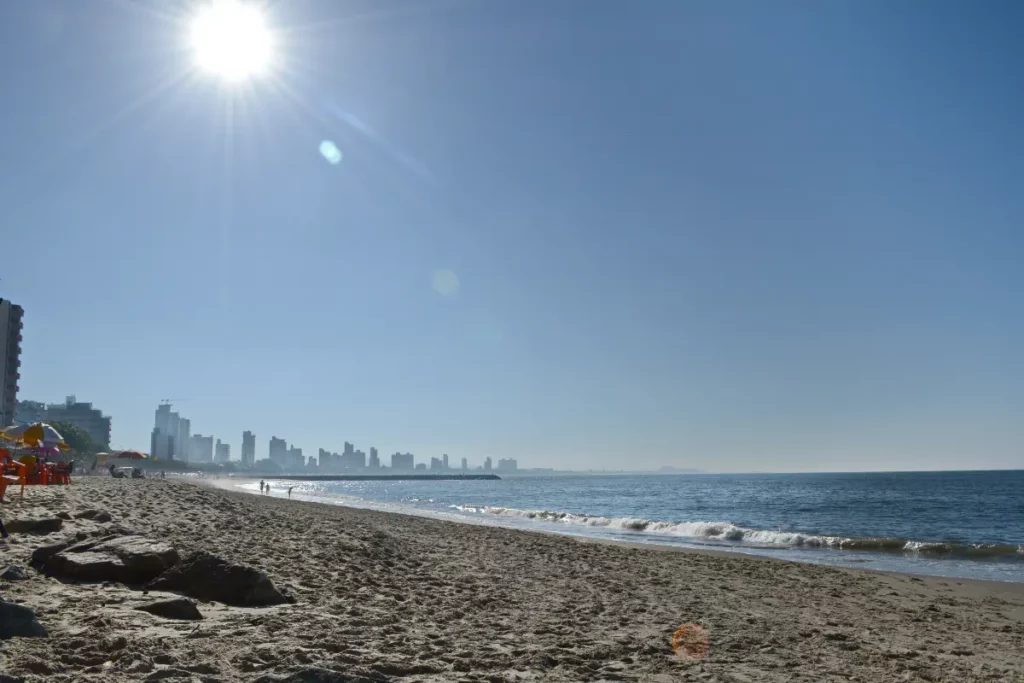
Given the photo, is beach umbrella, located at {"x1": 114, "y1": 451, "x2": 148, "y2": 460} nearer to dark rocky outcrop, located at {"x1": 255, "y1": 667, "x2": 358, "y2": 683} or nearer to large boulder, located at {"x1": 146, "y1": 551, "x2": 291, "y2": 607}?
large boulder, located at {"x1": 146, "y1": 551, "x2": 291, "y2": 607}

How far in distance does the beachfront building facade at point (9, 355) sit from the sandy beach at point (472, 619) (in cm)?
8157

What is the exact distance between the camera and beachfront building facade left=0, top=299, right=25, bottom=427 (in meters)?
82.4

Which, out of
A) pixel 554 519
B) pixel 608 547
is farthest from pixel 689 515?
pixel 608 547

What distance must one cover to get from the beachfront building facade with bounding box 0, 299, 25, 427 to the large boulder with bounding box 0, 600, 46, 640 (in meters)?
86.0

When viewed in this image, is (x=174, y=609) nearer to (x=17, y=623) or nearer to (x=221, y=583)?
(x=221, y=583)

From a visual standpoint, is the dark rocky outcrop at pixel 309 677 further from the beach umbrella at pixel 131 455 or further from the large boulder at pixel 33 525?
the beach umbrella at pixel 131 455

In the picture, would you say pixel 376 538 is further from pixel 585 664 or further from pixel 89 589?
pixel 585 664

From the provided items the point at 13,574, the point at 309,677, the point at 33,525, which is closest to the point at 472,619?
the point at 309,677

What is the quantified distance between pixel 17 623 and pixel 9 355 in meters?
110

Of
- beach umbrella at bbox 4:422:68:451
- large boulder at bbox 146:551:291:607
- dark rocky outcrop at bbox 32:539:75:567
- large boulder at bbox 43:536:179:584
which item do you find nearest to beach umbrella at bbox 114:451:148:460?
beach umbrella at bbox 4:422:68:451

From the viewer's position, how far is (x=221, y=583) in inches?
289

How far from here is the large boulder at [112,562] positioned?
7.42 m

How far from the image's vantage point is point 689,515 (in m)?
41.2

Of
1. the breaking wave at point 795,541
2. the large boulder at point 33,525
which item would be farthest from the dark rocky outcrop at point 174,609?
the breaking wave at point 795,541
